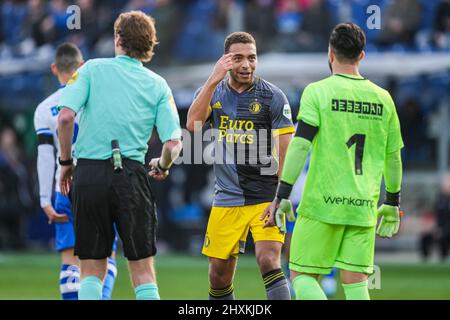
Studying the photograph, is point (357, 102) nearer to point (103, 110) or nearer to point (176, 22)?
point (103, 110)

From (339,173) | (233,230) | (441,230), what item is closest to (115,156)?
(233,230)

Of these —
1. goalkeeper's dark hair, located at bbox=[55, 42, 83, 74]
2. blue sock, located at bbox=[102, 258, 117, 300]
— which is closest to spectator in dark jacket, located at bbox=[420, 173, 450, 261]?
blue sock, located at bbox=[102, 258, 117, 300]

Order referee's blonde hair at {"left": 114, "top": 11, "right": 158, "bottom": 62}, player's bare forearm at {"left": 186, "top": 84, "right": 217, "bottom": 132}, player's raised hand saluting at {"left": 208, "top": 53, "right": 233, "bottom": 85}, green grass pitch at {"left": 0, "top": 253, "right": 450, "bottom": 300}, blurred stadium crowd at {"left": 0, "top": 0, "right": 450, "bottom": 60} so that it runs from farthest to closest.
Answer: blurred stadium crowd at {"left": 0, "top": 0, "right": 450, "bottom": 60} < green grass pitch at {"left": 0, "top": 253, "right": 450, "bottom": 300} < player's bare forearm at {"left": 186, "top": 84, "right": 217, "bottom": 132} < player's raised hand saluting at {"left": 208, "top": 53, "right": 233, "bottom": 85} < referee's blonde hair at {"left": 114, "top": 11, "right": 158, "bottom": 62}

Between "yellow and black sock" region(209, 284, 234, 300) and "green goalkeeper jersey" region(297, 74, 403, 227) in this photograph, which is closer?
"green goalkeeper jersey" region(297, 74, 403, 227)

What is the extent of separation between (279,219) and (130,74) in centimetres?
160

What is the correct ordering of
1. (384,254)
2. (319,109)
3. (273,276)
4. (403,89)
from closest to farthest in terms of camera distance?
(319,109) → (273,276) → (403,89) → (384,254)

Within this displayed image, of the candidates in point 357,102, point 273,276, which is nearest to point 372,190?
point 357,102

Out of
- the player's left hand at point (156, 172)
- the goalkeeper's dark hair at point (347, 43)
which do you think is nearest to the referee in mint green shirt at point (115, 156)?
the player's left hand at point (156, 172)

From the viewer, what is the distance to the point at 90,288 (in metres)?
8.52

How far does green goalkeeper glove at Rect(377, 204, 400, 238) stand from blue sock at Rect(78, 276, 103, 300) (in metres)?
2.16

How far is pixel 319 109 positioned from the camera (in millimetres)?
8039

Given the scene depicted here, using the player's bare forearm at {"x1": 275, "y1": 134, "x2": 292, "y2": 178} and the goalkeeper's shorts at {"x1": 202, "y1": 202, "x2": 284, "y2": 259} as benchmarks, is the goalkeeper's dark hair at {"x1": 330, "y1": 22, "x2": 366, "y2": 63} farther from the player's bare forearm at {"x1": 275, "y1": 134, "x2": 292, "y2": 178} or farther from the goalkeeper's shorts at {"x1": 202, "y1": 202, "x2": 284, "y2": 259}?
the goalkeeper's shorts at {"x1": 202, "y1": 202, "x2": 284, "y2": 259}

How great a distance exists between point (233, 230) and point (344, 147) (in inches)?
67.7

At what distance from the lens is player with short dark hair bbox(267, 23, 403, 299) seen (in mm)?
8039
